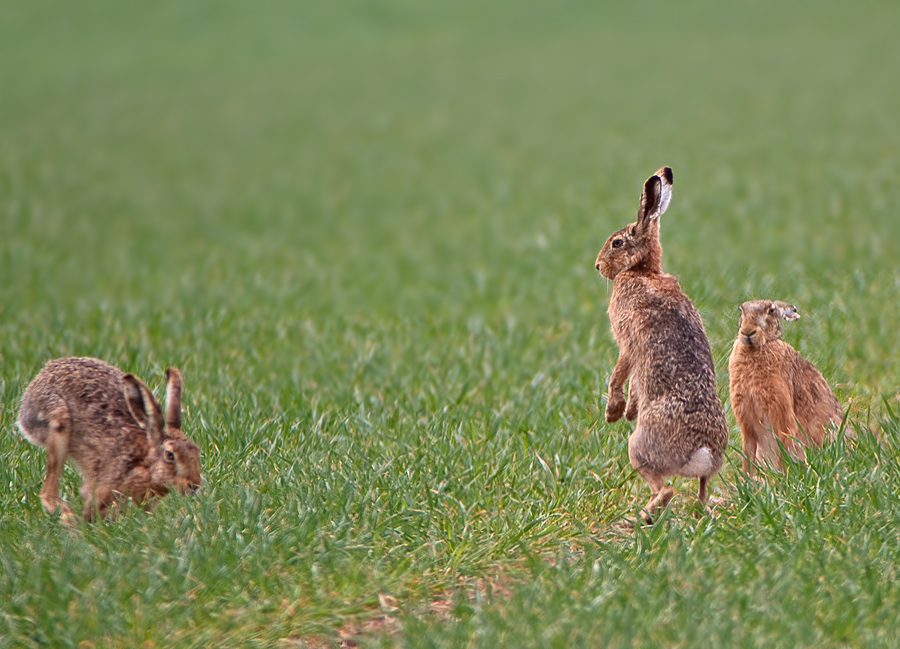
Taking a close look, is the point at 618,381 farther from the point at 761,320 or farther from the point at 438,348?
the point at 438,348

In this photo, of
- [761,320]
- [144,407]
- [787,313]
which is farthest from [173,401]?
[787,313]

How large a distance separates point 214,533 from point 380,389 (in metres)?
2.89

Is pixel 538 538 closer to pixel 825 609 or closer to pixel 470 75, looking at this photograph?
pixel 825 609

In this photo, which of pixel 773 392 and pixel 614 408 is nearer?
pixel 773 392

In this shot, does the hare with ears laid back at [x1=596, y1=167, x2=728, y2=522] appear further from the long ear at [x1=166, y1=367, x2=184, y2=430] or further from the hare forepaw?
the long ear at [x1=166, y1=367, x2=184, y2=430]

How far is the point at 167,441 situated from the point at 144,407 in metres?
0.21

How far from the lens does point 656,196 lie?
4.84m

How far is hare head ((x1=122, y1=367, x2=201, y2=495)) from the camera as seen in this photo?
15.6ft

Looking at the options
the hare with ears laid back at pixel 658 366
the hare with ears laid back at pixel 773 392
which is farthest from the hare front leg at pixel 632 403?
the hare with ears laid back at pixel 773 392

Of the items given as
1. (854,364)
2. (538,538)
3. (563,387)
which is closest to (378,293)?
(563,387)

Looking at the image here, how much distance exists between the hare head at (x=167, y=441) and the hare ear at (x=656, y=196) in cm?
219

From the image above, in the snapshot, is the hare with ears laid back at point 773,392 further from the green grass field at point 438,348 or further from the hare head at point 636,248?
the hare head at point 636,248

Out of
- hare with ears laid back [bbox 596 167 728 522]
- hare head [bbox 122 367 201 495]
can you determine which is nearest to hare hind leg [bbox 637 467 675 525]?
hare with ears laid back [bbox 596 167 728 522]

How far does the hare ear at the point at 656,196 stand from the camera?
4.81 m
